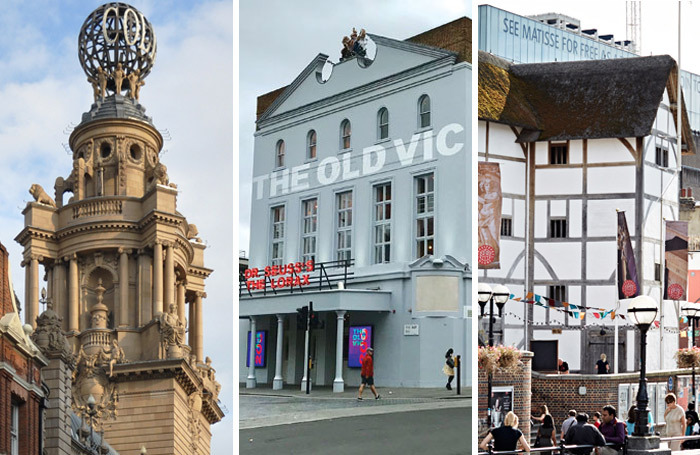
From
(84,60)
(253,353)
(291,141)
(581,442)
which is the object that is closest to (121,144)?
(84,60)

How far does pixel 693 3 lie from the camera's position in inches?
907

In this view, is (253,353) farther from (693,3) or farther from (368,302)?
(693,3)

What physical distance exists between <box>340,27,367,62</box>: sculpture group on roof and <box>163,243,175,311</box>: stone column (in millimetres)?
1547

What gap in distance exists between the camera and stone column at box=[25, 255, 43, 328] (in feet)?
20.8

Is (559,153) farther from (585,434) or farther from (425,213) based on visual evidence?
(425,213)

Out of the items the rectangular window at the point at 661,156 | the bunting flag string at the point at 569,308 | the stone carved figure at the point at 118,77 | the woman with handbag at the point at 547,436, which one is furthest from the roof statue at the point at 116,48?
the rectangular window at the point at 661,156

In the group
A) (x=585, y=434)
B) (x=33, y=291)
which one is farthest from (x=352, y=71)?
(x=585, y=434)

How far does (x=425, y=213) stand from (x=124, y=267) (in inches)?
71.1

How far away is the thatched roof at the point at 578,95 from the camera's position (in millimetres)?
24109

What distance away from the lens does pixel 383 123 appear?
6.57 metres

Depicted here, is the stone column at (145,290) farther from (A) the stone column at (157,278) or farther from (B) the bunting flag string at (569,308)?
(B) the bunting flag string at (569,308)

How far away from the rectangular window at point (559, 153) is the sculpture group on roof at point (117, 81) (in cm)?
1851

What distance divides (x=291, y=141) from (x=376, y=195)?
58 cm

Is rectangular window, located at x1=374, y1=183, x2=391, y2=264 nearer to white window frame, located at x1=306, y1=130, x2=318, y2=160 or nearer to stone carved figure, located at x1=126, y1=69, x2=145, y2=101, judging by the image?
white window frame, located at x1=306, y1=130, x2=318, y2=160
